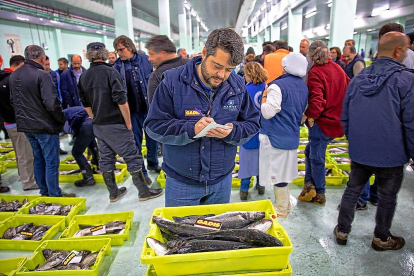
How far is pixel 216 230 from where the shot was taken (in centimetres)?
140

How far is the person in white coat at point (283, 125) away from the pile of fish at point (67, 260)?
77.2 inches

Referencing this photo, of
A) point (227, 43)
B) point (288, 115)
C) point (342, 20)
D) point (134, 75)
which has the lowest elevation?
point (288, 115)

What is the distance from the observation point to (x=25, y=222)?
3.12 m

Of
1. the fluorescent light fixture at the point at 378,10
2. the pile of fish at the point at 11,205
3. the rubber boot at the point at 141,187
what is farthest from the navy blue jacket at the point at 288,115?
the fluorescent light fixture at the point at 378,10

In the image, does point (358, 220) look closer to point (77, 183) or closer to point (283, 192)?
point (283, 192)

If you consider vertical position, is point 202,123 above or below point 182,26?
below

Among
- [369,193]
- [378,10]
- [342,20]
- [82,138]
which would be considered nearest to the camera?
[369,193]

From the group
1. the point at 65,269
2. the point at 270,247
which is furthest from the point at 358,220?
the point at 65,269

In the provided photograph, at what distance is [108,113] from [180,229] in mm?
2381

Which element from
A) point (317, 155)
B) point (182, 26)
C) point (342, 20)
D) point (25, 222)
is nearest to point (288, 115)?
point (317, 155)

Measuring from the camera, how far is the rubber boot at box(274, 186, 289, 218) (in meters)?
3.14

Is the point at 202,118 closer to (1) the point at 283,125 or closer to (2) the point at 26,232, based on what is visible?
(1) the point at 283,125

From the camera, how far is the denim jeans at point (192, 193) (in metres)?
1.80

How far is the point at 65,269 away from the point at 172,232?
144cm
